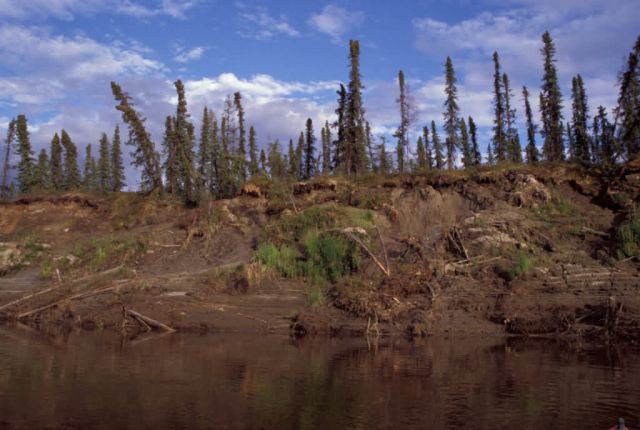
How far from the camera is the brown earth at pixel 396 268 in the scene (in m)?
21.5

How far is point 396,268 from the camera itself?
24.3m

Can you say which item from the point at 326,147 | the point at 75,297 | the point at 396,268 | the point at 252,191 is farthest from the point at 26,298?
the point at 326,147

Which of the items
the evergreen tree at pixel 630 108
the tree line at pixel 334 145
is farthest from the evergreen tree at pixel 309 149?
the evergreen tree at pixel 630 108

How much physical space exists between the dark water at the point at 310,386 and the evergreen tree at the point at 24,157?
59444mm

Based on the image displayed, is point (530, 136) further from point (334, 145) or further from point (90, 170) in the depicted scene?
point (90, 170)

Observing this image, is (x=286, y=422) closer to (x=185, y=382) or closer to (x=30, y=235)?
(x=185, y=382)

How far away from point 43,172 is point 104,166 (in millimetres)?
10928

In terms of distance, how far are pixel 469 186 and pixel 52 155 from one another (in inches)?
2669

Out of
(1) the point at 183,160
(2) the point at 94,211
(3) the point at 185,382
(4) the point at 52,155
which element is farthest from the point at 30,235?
(4) the point at 52,155

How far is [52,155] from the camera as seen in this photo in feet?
266

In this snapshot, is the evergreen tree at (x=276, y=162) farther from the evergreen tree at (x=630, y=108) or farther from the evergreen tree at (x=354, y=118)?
the evergreen tree at (x=630, y=108)

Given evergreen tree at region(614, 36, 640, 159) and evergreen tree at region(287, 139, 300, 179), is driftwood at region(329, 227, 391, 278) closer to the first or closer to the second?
evergreen tree at region(614, 36, 640, 159)

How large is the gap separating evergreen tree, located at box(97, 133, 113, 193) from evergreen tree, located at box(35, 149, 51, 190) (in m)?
7.67

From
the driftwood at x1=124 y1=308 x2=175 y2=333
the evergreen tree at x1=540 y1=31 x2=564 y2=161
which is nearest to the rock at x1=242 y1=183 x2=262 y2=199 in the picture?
the driftwood at x1=124 y1=308 x2=175 y2=333
